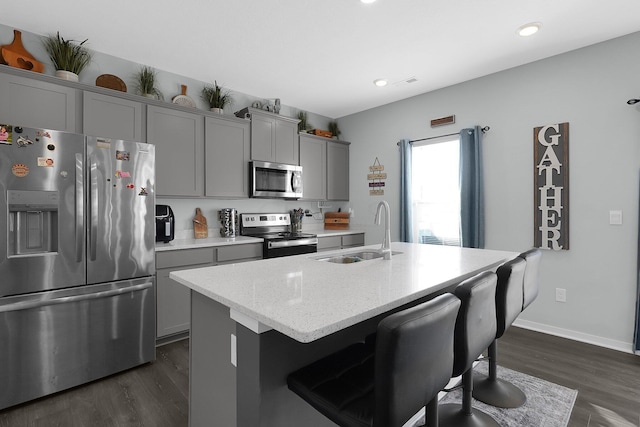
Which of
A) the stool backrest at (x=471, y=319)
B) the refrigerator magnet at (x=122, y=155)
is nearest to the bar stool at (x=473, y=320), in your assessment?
the stool backrest at (x=471, y=319)

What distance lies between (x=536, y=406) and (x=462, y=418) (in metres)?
0.61

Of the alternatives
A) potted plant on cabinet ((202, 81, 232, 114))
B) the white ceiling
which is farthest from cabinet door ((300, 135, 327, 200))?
potted plant on cabinet ((202, 81, 232, 114))

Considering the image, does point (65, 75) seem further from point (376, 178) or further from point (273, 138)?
point (376, 178)

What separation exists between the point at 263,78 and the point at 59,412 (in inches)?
135

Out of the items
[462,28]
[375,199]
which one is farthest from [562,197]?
[375,199]

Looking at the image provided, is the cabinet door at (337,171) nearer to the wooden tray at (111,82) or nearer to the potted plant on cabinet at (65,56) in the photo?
the wooden tray at (111,82)

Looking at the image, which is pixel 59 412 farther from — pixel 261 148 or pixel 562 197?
pixel 562 197

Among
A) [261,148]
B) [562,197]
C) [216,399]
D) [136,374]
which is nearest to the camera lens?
[216,399]

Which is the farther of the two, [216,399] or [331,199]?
[331,199]

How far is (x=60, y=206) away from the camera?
7.09ft

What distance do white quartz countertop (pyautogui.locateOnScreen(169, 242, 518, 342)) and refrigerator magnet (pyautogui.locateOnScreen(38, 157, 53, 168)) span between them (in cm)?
138

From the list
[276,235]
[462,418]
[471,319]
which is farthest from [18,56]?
[462,418]

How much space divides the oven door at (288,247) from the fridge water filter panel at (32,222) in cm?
192

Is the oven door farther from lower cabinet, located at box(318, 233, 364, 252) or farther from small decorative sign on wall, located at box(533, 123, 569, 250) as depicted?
small decorative sign on wall, located at box(533, 123, 569, 250)
